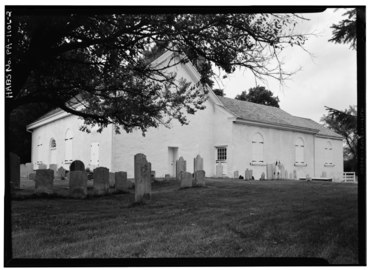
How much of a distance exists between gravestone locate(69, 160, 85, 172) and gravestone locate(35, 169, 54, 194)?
27 cm

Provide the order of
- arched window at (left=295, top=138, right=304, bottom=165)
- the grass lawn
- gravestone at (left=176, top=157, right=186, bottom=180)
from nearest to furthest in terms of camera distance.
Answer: the grass lawn < gravestone at (left=176, top=157, right=186, bottom=180) < arched window at (left=295, top=138, right=304, bottom=165)

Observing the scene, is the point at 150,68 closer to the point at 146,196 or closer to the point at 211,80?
the point at 211,80

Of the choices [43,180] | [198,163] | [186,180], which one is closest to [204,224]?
[186,180]

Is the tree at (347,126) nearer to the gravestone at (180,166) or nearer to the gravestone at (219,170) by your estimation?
the gravestone at (219,170)

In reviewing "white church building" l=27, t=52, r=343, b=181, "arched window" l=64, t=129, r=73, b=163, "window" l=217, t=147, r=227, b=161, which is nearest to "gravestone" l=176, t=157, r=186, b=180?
"white church building" l=27, t=52, r=343, b=181

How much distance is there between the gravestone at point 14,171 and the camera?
4781mm

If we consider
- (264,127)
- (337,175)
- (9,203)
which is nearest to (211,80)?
(264,127)

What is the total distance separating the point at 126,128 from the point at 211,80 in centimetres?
133

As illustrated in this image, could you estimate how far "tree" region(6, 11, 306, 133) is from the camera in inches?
199

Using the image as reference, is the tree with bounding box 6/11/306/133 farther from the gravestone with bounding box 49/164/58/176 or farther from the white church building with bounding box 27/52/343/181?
the gravestone with bounding box 49/164/58/176

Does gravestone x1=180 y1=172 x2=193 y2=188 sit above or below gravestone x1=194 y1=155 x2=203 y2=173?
below

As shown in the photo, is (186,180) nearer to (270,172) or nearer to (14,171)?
(270,172)

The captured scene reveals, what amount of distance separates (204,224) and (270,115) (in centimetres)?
176

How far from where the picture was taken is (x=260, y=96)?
210 inches
